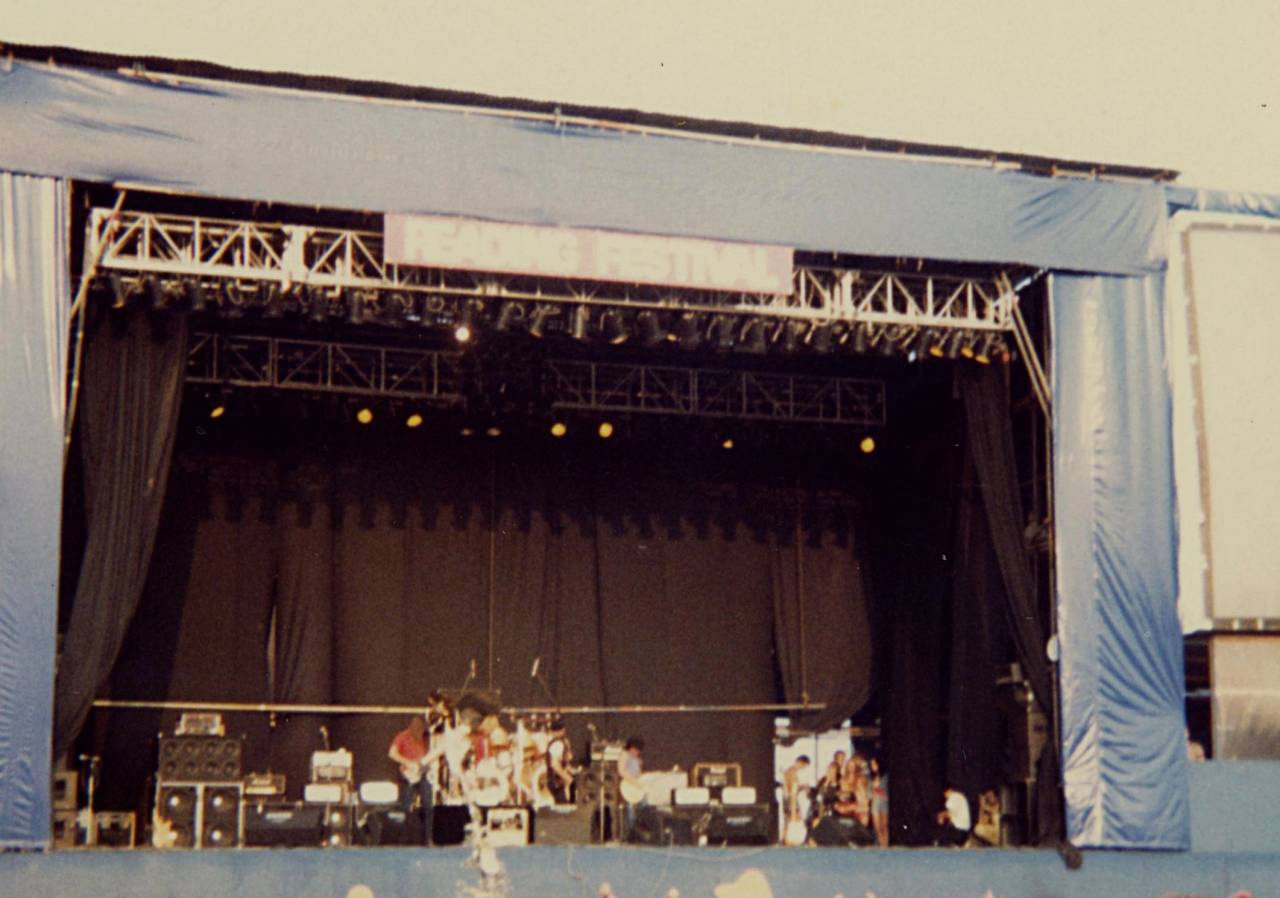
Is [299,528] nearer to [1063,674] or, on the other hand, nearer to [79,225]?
[79,225]

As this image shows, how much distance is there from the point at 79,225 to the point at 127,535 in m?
2.35

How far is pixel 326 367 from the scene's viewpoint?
15.8 m

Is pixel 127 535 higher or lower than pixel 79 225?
lower

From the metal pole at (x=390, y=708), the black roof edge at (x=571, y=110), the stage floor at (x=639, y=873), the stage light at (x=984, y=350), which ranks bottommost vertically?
the stage floor at (x=639, y=873)

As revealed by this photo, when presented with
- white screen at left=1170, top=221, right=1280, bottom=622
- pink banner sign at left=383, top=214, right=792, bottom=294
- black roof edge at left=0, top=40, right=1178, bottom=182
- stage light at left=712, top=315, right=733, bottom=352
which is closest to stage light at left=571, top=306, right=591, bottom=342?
pink banner sign at left=383, top=214, right=792, bottom=294

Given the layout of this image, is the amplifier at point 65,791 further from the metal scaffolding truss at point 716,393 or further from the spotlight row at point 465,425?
the metal scaffolding truss at point 716,393

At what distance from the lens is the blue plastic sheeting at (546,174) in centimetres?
1189

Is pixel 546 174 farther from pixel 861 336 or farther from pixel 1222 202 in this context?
pixel 1222 202

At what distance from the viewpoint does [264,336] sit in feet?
50.5

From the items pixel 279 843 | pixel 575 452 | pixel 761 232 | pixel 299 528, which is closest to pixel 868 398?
pixel 575 452

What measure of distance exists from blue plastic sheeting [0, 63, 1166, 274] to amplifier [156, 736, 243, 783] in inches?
186

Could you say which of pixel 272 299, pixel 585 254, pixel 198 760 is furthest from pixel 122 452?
pixel 585 254

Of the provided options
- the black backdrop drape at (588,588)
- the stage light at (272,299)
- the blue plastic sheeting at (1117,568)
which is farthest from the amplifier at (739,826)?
the stage light at (272,299)

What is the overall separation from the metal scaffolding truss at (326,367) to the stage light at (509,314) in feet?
→ 8.97
